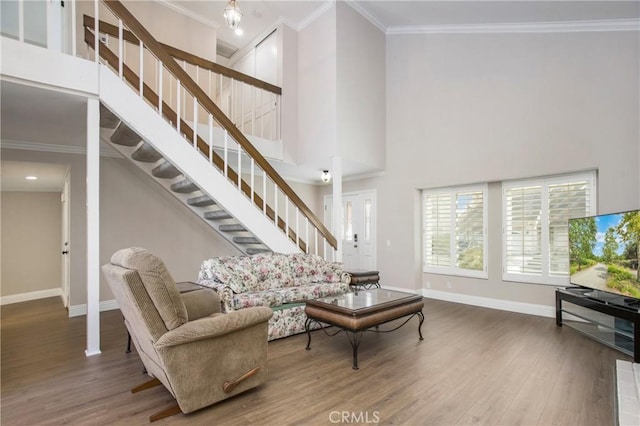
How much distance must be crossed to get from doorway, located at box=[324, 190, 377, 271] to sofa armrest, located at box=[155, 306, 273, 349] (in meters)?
4.40

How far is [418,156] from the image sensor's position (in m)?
6.13

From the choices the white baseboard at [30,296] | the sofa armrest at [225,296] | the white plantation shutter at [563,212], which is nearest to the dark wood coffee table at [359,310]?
the sofa armrest at [225,296]

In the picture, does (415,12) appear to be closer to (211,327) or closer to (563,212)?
(563,212)

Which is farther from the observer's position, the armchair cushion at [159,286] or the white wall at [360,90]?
the white wall at [360,90]

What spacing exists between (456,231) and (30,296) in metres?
7.94

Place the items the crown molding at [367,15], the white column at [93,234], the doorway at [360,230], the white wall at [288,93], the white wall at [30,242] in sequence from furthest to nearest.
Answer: the doorway at [360,230] < the white wall at [288,93] < the white wall at [30,242] < the crown molding at [367,15] < the white column at [93,234]

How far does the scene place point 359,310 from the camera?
309 cm

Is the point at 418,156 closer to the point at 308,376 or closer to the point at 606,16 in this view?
the point at 606,16

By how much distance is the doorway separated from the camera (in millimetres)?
6969

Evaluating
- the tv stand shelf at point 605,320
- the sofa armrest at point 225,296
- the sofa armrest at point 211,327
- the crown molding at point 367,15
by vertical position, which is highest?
the crown molding at point 367,15

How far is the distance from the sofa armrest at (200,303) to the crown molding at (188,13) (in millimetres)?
5635

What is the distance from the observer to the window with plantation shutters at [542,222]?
15.2 feet

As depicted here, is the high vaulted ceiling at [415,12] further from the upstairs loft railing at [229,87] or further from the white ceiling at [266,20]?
the upstairs loft railing at [229,87]

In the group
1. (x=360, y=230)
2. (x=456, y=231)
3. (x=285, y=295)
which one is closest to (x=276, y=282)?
(x=285, y=295)
